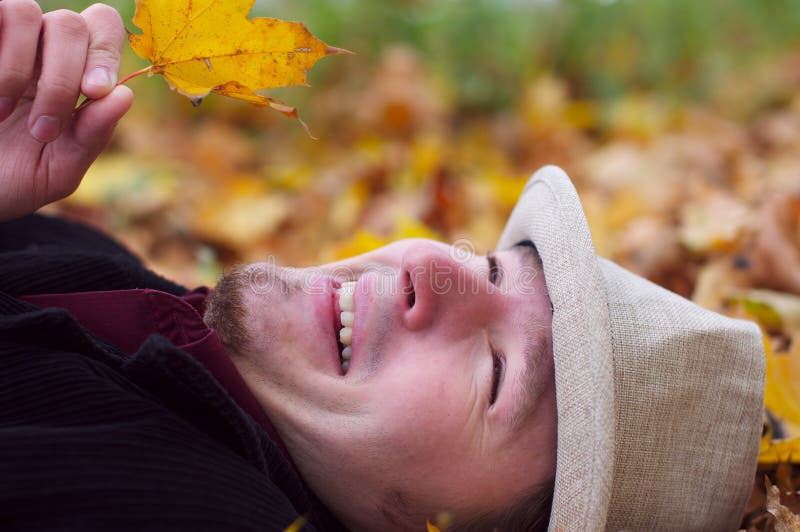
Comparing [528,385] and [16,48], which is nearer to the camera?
[16,48]

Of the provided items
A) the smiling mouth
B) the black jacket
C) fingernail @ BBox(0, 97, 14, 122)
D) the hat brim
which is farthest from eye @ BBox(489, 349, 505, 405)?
fingernail @ BBox(0, 97, 14, 122)

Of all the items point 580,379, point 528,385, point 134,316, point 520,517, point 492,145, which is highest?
point 580,379

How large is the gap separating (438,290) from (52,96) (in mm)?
796

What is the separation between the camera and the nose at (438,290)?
1.49 metres

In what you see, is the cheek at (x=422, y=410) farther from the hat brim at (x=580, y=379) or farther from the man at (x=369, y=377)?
the hat brim at (x=580, y=379)

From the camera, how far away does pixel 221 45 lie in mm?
1359

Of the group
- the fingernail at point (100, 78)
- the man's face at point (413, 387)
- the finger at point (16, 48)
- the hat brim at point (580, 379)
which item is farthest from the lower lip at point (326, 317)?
the finger at point (16, 48)

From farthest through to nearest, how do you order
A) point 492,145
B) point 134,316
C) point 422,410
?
point 492,145 → point 134,316 → point 422,410

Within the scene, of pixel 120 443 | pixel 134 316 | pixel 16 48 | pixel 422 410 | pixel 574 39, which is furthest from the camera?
pixel 574 39

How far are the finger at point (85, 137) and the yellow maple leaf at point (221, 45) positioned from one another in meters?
0.09

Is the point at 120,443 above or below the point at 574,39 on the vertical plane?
below

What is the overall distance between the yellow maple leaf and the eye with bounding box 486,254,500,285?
0.63m

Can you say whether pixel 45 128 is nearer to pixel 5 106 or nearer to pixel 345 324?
pixel 5 106

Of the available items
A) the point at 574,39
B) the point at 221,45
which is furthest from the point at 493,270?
the point at 574,39
